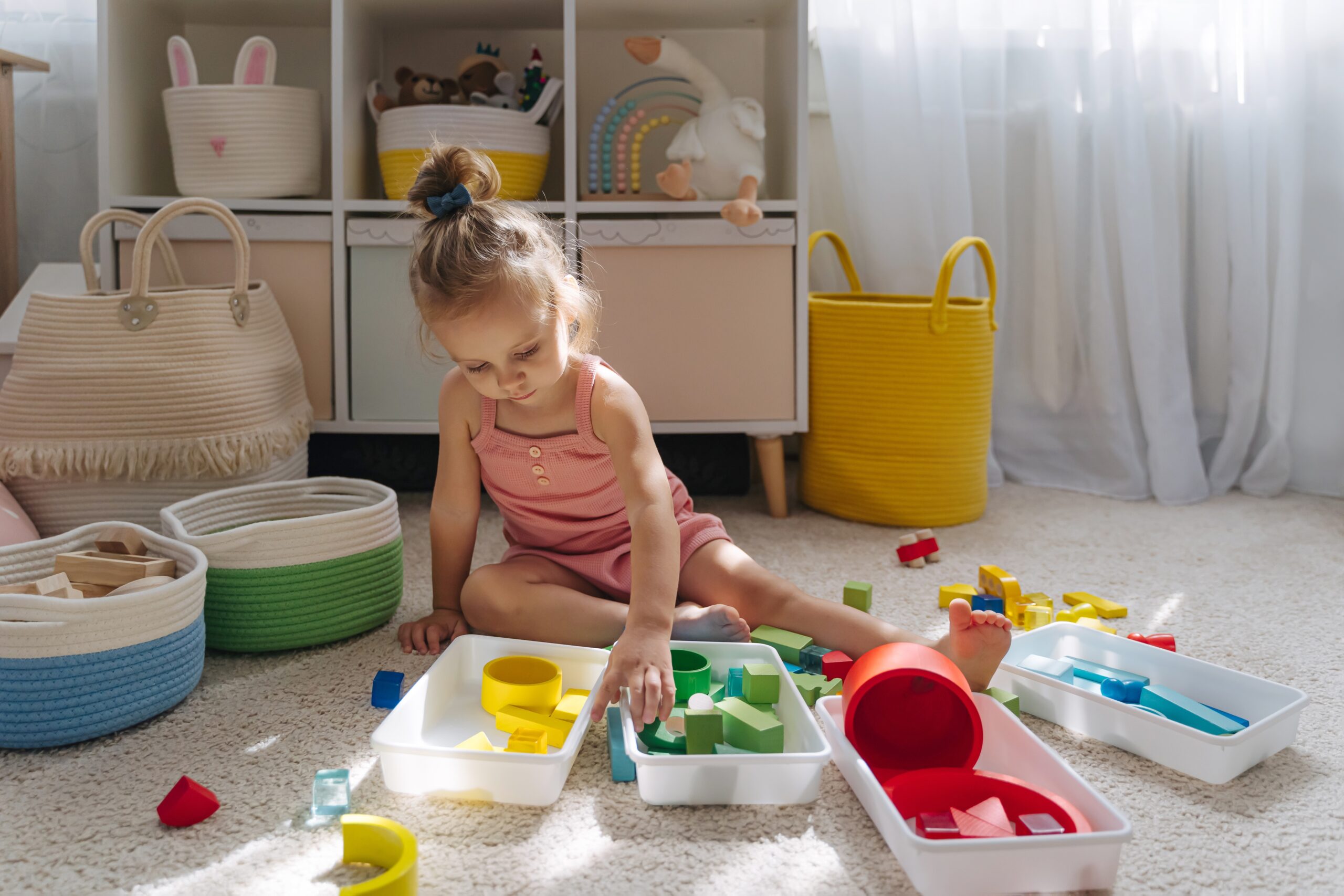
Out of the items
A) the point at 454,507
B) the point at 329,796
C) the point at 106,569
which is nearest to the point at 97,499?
the point at 106,569

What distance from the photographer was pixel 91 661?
0.82 meters

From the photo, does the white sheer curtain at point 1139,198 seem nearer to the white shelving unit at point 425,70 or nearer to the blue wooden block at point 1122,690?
the white shelving unit at point 425,70

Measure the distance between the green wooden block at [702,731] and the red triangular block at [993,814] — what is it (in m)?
0.18

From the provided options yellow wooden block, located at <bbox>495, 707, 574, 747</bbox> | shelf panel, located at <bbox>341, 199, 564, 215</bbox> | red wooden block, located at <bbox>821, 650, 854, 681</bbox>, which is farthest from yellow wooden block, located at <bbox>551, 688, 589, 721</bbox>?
shelf panel, located at <bbox>341, 199, 564, 215</bbox>

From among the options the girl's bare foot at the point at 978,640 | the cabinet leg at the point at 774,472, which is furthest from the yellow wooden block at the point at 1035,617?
the cabinet leg at the point at 774,472

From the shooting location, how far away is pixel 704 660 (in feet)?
2.97

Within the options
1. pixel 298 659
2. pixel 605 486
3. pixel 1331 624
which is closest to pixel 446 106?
pixel 605 486

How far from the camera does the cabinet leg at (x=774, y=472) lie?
1633 mm

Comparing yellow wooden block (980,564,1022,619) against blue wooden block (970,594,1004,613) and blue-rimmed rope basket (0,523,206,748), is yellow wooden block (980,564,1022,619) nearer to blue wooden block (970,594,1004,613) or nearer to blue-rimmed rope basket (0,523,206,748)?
blue wooden block (970,594,1004,613)

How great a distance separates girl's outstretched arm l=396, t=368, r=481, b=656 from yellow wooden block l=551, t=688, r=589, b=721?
236mm

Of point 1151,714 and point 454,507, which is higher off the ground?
point 454,507

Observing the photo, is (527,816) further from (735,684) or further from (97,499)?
(97,499)

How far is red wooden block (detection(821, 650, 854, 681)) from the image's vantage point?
0.93 metres

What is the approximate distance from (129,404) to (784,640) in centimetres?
84
